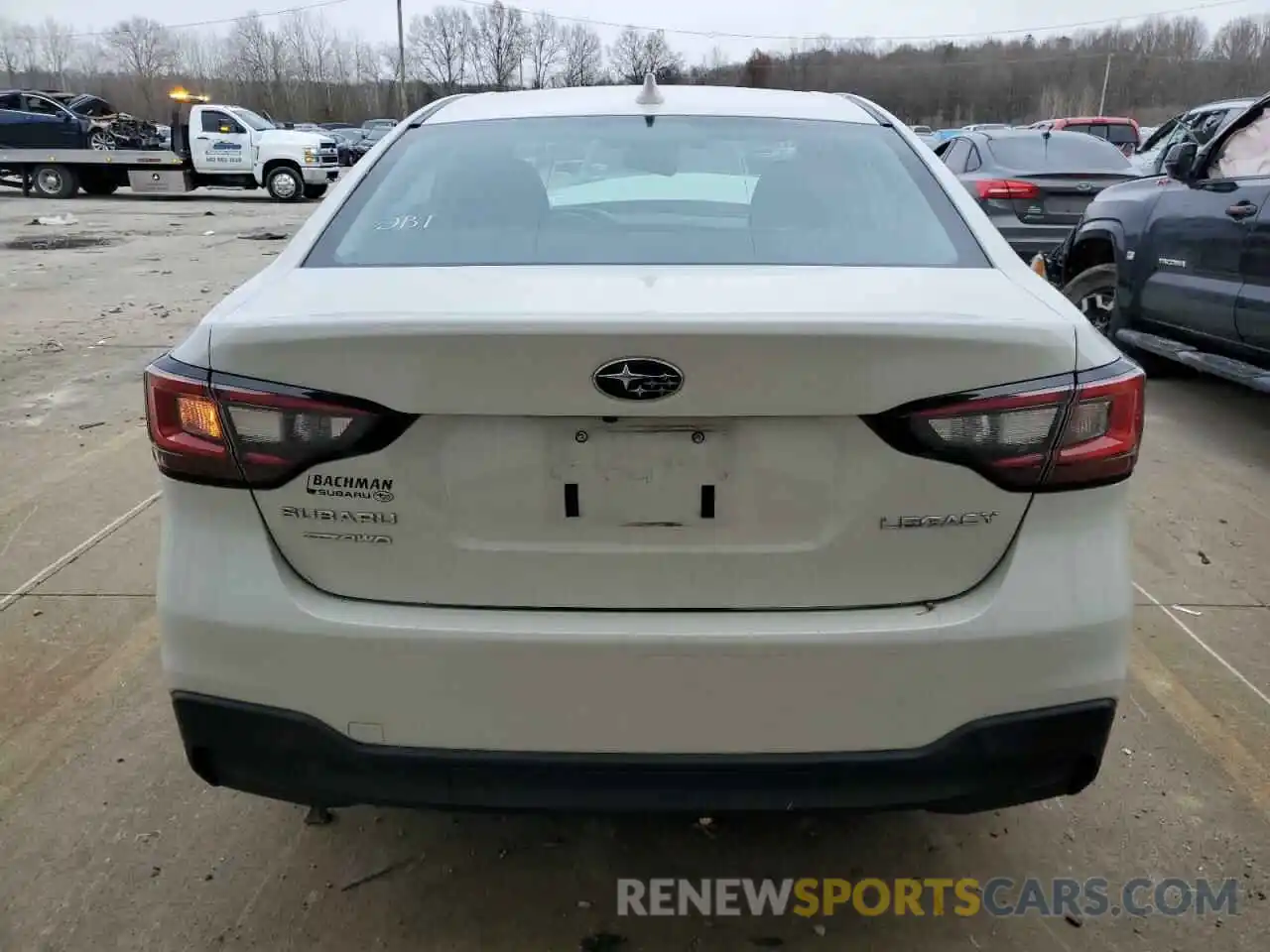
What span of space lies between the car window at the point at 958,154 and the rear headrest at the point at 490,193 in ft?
27.7

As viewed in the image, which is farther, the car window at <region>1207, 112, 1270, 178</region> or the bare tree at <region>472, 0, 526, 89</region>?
the bare tree at <region>472, 0, 526, 89</region>

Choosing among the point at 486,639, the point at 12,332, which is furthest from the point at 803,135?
the point at 12,332

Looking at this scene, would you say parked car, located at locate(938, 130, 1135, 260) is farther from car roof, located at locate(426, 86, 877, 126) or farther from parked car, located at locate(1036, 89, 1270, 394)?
car roof, located at locate(426, 86, 877, 126)

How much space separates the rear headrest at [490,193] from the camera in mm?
2494

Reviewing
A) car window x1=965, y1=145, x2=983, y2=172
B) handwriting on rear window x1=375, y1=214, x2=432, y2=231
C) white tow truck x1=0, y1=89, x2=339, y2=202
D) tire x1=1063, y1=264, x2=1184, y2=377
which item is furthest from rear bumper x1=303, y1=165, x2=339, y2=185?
handwriting on rear window x1=375, y1=214, x2=432, y2=231

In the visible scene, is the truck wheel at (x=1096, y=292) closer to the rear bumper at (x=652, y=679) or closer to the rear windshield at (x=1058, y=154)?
the rear windshield at (x=1058, y=154)

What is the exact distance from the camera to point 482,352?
1745 mm

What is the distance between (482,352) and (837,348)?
58 centimetres

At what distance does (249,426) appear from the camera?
6.03 feet

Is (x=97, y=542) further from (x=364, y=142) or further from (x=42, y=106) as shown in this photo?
(x=364, y=142)

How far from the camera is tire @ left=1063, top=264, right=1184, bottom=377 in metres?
6.81

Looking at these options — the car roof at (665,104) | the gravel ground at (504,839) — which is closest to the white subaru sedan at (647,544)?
the gravel ground at (504,839)

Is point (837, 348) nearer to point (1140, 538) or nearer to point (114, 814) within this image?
point (114, 814)

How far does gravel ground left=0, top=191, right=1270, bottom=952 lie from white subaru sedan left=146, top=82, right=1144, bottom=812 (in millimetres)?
336
